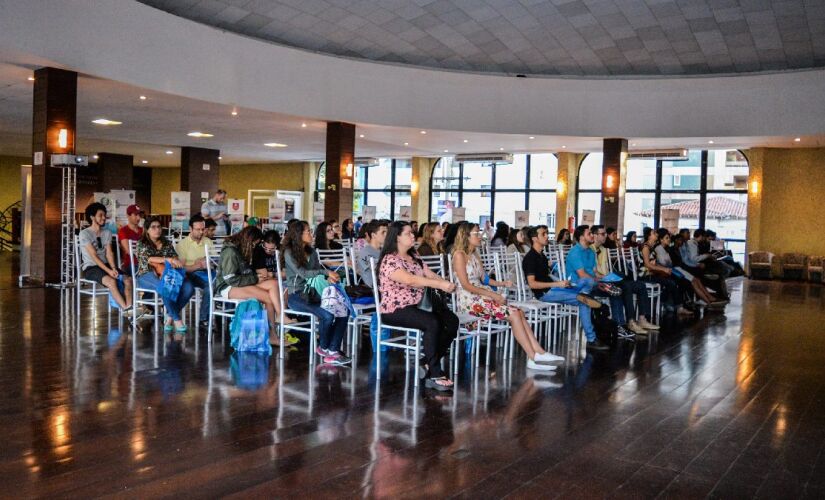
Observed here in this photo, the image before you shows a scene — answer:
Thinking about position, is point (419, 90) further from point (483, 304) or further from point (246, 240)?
point (483, 304)

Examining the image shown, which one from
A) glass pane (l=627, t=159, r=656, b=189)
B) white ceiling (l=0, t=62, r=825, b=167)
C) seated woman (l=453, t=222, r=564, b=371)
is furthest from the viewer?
glass pane (l=627, t=159, r=656, b=189)

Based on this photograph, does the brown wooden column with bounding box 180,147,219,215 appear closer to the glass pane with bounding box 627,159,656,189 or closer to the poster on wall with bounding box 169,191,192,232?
the poster on wall with bounding box 169,191,192,232

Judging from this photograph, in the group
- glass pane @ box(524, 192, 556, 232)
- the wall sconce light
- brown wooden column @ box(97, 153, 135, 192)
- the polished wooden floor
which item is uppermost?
brown wooden column @ box(97, 153, 135, 192)

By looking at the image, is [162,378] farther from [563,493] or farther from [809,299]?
[809,299]

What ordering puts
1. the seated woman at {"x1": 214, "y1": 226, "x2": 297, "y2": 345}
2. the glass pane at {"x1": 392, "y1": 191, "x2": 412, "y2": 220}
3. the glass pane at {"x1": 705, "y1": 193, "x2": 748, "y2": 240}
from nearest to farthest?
the seated woman at {"x1": 214, "y1": 226, "x2": 297, "y2": 345}
the glass pane at {"x1": 705, "y1": 193, "x2": 748, "y2": 240}
the glass pane at {"x1": 392, "y1": 191, "x2": 412, "y2": 220}

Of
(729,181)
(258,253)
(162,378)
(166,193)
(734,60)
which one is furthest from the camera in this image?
(166,193)

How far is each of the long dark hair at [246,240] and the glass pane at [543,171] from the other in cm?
1588

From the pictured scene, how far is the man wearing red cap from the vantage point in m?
7.02

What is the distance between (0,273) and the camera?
40.2 feet

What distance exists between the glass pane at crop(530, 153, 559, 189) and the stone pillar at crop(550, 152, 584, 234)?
0.84 m

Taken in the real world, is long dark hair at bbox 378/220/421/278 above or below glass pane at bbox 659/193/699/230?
below

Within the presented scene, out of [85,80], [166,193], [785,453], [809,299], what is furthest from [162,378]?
[166,193]

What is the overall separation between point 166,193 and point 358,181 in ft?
26.7

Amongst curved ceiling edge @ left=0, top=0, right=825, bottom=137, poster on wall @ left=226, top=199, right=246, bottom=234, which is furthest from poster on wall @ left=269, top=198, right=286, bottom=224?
curved ceiling edge @ left=0, top=0, right=825, bottom=137
